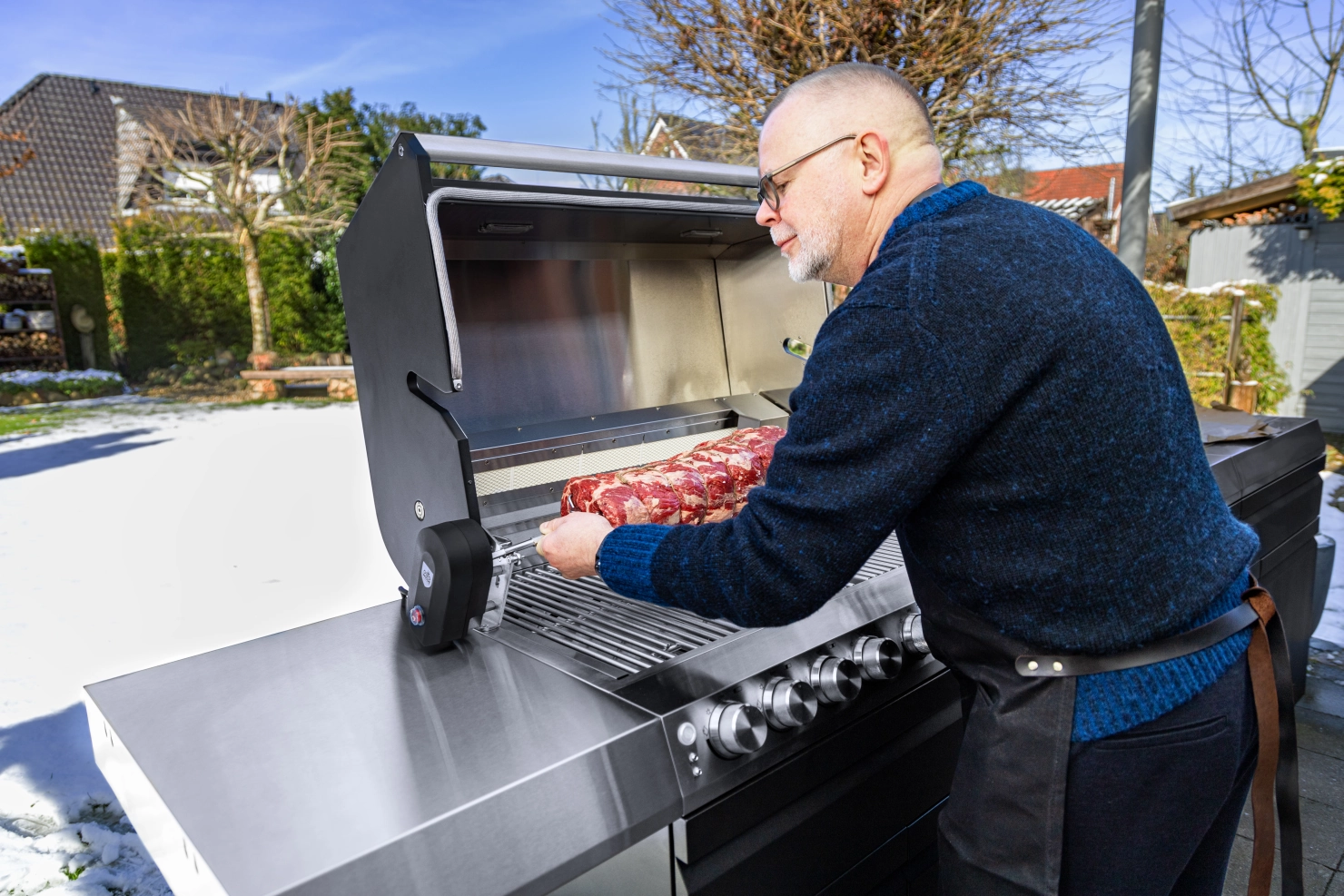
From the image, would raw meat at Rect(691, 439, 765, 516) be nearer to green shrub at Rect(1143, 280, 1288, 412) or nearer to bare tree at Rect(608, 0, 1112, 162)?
bare tree at Rect(608, 0, 1112, 162)

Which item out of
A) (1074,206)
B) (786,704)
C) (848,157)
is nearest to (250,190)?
(1074,206)

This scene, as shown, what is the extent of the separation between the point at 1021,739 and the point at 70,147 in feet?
83.8

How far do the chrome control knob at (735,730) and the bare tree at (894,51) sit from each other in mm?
5102

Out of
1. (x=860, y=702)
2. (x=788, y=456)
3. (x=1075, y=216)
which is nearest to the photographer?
(x=788, y=456)

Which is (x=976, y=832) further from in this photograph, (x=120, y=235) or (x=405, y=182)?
(x=120, y=235)

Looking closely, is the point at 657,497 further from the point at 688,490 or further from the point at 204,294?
the point at 204,294

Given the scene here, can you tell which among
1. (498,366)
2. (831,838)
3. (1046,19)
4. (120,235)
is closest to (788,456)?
(831,838)

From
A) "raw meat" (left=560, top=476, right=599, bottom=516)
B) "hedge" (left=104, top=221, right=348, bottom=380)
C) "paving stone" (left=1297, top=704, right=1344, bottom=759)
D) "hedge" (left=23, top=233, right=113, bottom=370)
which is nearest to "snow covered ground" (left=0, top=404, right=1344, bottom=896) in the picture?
"paving stone" (left=1297, top=704, right=1344, bottom=759)

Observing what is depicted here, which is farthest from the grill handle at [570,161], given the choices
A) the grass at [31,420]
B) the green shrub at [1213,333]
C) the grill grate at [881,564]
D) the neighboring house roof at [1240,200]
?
the grass at [31,420]

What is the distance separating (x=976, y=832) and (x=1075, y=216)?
646 inches

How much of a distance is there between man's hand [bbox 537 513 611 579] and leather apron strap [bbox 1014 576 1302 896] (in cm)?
64

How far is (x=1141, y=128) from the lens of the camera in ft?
11.0

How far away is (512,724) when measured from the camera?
116cm

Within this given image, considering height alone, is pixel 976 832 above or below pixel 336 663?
below
